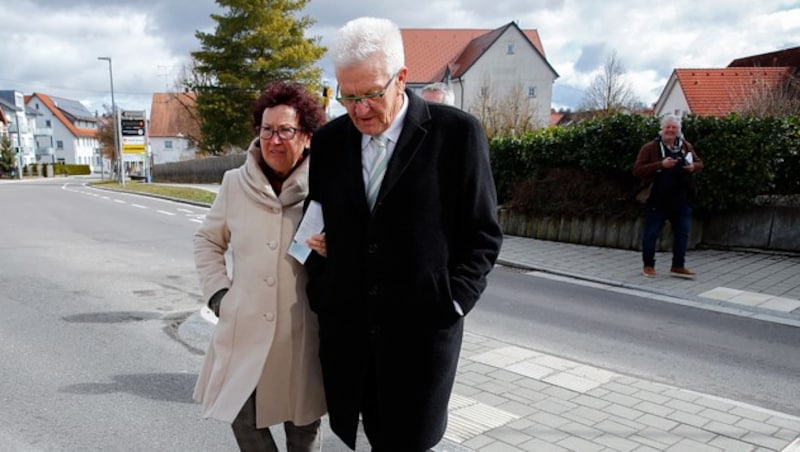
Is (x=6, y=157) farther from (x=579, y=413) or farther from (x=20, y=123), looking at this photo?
(x=579, y=413)

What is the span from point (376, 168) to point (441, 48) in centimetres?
5553

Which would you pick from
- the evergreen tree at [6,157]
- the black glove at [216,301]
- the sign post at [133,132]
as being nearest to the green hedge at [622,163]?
the black glove at [216,301]

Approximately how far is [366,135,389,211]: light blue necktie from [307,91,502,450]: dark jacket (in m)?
0.04

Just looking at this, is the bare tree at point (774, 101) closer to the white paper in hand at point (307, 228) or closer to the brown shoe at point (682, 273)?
the brown shoe at point (682, 273)

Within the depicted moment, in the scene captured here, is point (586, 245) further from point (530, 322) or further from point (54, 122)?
point (54, 122)

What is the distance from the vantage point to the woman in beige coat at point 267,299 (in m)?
2.13

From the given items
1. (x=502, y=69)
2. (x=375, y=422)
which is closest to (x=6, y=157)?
(x=502, y=69)

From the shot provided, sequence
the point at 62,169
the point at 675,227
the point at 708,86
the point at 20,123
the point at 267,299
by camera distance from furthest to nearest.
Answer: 1. the point at 20,123
2. the point at 62,169
3. the point at 708,86
4. the point at 675,227
5. the point at 267,299

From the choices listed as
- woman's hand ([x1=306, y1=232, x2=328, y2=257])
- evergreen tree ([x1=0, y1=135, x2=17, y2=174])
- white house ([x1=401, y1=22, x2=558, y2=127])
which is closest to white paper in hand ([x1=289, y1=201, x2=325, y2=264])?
woman's hand ([x1=306, y1=232, x2=328, y2=257])

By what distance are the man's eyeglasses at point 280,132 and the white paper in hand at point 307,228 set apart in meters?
0.34

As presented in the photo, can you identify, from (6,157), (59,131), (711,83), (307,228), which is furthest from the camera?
(59,131)

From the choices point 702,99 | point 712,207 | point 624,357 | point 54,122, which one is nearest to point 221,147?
point 702,99

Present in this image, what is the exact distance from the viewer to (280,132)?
2.18m

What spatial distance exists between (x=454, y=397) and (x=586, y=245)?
7501 millimetres
